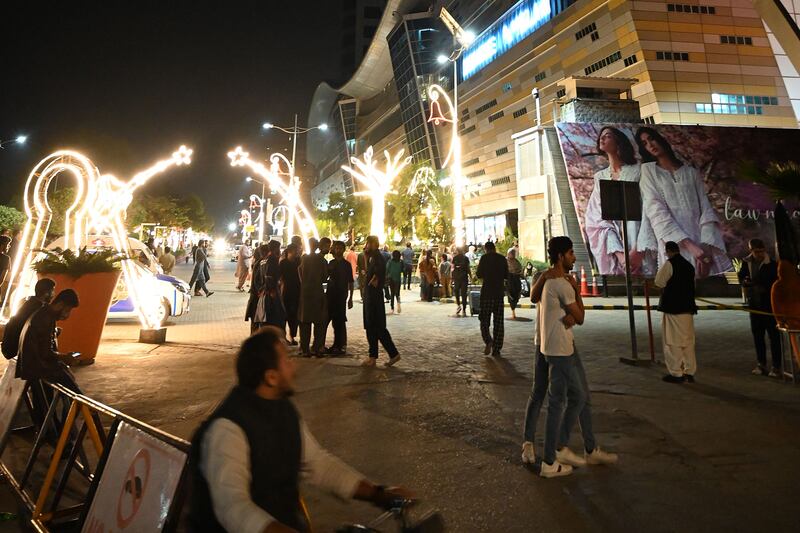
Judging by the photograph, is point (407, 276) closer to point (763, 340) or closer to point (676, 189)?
point (676, 189)

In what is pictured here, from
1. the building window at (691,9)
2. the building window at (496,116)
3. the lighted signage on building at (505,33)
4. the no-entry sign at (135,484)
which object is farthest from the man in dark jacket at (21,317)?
the building window at (496,116)

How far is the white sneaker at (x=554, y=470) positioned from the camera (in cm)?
334

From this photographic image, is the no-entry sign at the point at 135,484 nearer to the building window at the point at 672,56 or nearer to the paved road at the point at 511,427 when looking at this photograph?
the paved road at the point at 511,427

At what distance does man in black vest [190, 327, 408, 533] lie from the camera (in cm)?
143

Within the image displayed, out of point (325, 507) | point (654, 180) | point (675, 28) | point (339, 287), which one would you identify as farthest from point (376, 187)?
point (675, 28)

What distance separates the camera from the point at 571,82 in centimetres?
3112

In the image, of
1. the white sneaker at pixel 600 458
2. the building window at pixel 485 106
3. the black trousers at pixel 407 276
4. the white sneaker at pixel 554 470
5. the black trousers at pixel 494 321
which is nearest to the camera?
the white sneaker at pixel 554 470

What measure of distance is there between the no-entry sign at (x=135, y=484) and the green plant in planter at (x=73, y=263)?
19.7 feet

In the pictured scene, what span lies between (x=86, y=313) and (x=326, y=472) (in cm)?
683

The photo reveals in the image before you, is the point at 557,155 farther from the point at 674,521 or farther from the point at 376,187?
the point at 674,521

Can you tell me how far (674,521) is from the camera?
2.71 m

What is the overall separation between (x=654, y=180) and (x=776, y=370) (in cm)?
1546

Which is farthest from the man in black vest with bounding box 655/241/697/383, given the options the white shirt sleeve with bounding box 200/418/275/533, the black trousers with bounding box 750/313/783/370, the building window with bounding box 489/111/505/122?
the building window with bounding box 489/111/505/122

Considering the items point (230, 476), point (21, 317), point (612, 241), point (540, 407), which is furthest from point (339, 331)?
point (612, 241)
